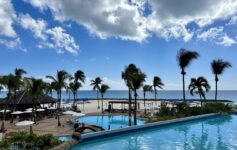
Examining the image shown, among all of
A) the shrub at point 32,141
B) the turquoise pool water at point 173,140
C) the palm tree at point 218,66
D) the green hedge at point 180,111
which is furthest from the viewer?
the palm tree at point 218,66

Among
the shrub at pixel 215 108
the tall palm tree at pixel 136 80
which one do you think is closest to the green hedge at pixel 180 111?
the shrub at pixel 215 108

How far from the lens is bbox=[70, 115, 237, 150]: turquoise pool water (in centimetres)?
1839

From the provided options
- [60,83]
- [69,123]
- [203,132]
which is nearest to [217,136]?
[203,132]

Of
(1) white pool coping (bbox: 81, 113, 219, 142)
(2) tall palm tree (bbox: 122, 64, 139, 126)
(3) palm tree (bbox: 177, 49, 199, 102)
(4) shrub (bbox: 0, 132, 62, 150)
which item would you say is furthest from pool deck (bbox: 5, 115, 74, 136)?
(3) palm tree (bbox: 177, 49, 199, 102)

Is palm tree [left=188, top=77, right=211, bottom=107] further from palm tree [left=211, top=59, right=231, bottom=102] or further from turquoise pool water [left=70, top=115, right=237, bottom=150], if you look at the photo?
turquoise pool water [left=70, top=115, right=237, bottom=150]

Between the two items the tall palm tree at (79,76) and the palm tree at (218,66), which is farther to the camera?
the tall palm tree at (79,76)

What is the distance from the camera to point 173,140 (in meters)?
20.8

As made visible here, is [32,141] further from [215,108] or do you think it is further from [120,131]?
[215,108]

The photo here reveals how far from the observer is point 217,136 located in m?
22.3

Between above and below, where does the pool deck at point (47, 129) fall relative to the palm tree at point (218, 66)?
below

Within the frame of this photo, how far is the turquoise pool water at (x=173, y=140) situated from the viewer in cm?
1839

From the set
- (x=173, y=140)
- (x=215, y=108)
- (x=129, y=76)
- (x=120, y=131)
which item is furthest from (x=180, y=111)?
(x=120, y=131)

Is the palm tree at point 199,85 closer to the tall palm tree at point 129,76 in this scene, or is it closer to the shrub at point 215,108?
the shrub at point 215,108

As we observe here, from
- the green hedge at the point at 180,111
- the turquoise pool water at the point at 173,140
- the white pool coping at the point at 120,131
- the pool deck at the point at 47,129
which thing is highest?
the green hedge at the point at 180,111
